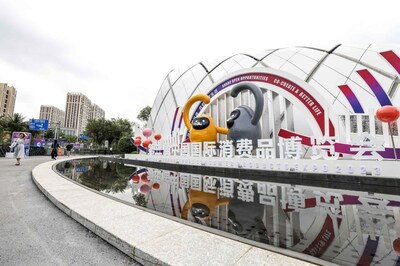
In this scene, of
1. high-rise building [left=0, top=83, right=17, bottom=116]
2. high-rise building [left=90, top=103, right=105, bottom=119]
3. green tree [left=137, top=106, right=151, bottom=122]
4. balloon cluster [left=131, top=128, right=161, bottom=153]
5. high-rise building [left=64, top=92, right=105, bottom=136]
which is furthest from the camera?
high-rise building [left=90, top=103, right=105, bottom=119]

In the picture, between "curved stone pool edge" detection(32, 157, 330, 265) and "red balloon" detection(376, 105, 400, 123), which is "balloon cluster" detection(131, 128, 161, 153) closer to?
"curved stone pool edge" detection(32, 157, 330, 265)

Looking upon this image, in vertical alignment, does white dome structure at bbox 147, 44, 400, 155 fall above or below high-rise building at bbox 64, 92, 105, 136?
below

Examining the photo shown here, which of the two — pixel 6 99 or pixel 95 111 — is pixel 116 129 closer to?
pixel 6 99

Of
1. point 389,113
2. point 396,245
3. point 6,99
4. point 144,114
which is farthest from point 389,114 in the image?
point 6,99

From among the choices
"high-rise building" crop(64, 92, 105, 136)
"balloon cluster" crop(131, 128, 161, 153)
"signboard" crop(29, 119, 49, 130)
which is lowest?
"balloon cluster" crop(131, 128, 161, 153)

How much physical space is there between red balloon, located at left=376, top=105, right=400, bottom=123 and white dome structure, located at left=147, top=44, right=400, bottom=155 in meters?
0.62

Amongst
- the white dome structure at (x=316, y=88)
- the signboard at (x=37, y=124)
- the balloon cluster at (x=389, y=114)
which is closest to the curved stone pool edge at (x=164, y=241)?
the balloon cluster at (x=389, y=114)

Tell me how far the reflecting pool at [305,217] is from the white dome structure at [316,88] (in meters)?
5.05

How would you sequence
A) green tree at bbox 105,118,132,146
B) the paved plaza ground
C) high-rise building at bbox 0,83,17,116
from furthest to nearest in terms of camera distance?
1. high-rise building at bbox 0,83,17,116
2. green tree at bbox 105,118,132,146
3. the paved plaza ground

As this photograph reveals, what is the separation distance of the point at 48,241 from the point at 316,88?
52.4 ft

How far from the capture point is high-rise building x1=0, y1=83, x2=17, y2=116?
247ft

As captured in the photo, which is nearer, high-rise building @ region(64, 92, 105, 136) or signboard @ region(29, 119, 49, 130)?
signboard @ region(29, 119, 49, 130)

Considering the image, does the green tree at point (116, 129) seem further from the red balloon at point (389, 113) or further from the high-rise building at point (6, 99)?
the high-rise building at point (6, 99)

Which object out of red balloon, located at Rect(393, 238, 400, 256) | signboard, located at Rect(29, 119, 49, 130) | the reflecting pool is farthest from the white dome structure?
signboard, located at Rect(29, 119, 49, 130)
